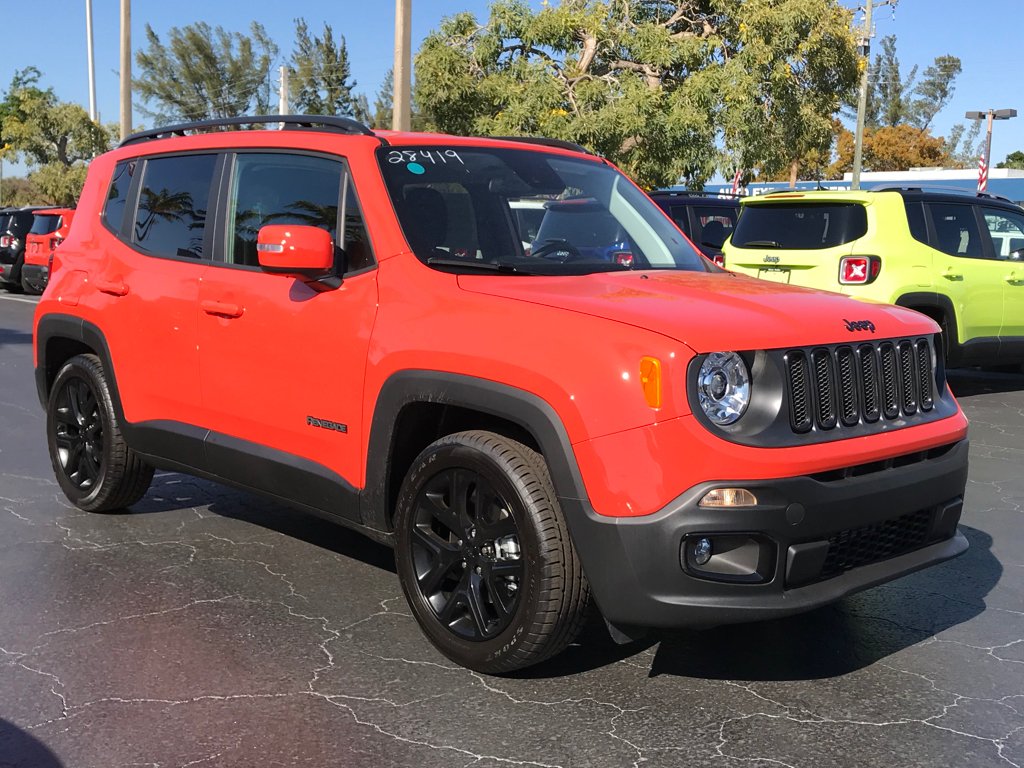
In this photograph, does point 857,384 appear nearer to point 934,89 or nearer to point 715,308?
point 715,308

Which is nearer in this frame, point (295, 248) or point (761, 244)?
point (295, 248)

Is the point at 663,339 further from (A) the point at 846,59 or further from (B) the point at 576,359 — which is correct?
(A) the point at 846,59

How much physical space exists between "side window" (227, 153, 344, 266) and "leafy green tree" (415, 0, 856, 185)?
19.3 meters

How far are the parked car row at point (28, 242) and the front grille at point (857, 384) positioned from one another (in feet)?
61.4

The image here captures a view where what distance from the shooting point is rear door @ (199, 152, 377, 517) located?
14.0 feet

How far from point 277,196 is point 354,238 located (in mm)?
590

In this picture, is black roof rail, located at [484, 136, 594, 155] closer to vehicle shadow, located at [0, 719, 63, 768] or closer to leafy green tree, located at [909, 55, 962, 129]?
vehicle shadow, located at [0, 719, 63, 768]

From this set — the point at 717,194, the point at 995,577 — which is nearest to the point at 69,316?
the point at 995,577

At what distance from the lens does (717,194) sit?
1428 centimetres

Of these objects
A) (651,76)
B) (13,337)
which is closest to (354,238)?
(13,337)

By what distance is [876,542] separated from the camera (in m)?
3.70

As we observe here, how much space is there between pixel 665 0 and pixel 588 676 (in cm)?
2429

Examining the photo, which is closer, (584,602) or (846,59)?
(584,602)

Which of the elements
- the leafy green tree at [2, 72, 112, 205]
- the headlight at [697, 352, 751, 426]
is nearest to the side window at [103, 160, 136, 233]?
the headlight at [697, 352, 751, 426]
